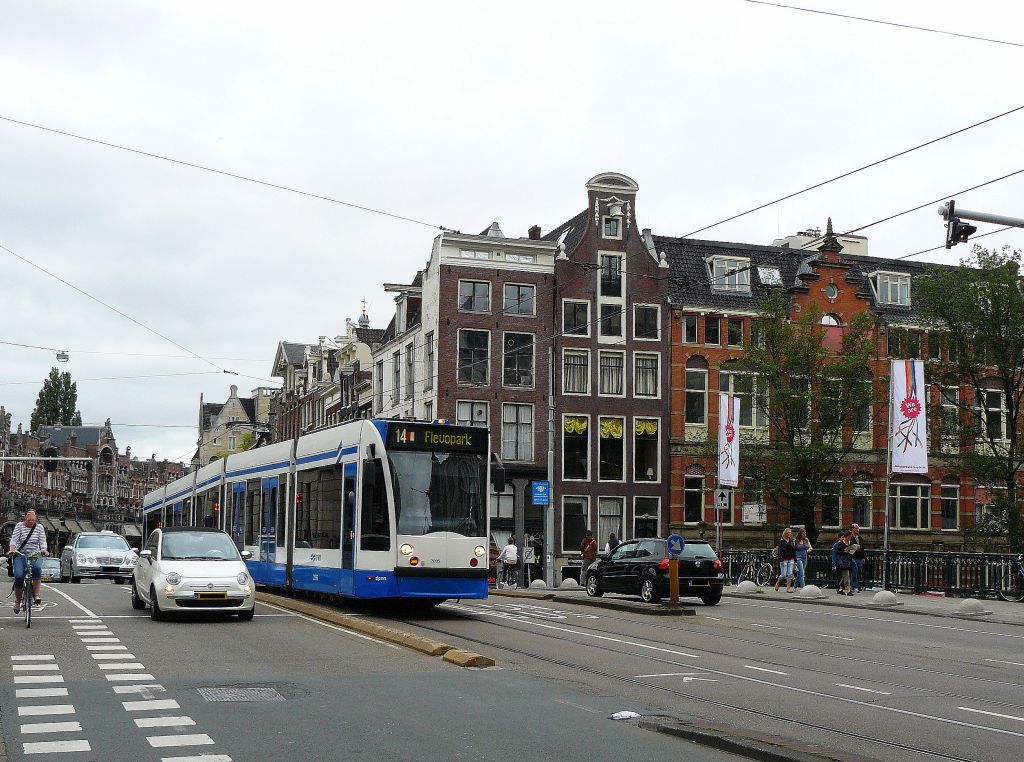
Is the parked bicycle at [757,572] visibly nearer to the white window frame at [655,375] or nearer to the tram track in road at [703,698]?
the white window frame at [655,375]

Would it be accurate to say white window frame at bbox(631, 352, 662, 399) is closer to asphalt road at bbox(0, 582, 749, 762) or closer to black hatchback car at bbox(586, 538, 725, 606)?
black hatchback car at bbox(586, 538, 725, 606)

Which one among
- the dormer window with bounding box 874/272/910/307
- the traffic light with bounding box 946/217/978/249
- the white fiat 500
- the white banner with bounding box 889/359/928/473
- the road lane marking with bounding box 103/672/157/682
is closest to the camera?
the road lane marking with bounding box 103/672/157/682

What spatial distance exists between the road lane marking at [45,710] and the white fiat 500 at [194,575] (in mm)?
8691

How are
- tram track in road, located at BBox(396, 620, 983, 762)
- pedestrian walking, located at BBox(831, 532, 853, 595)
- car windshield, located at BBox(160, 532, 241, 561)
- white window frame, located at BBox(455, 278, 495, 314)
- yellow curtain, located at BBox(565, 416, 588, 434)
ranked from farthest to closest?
yellow curtain, located at BBox(565, 416, 588, 434) < white window frame, located at BBox(455, 278, 495, 314) < pedestrian walking, located at BBox(831, 532, 853, 595) < car windshield, located at BBox(160, 532, 241, 561) < tram track in road, located at BBox(396, 620, 983, 762)

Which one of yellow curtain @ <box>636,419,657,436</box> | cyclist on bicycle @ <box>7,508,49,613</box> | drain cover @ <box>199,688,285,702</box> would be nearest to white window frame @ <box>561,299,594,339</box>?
yellow curtain @ <box>636,419,657,436</box>

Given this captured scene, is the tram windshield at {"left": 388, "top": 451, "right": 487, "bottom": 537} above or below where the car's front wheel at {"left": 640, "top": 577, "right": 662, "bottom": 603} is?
above

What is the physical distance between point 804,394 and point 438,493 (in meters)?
30.9

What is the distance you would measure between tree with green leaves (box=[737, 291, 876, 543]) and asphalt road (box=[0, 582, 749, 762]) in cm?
3534

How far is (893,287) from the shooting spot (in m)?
59.5

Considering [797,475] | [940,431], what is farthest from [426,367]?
[940,431]

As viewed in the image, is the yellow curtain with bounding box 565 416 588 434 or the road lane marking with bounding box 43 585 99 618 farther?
the yellow curtain with bounding box 565 416 588 434

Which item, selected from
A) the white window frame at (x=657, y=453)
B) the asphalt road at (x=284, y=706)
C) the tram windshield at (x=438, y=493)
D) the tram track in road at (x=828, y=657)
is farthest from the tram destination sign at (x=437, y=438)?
the white window frame at (x=657, y=453)

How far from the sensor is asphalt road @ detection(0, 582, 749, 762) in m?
9.01

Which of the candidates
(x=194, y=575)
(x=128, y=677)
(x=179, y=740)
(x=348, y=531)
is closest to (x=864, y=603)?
(x=348, y=531)
